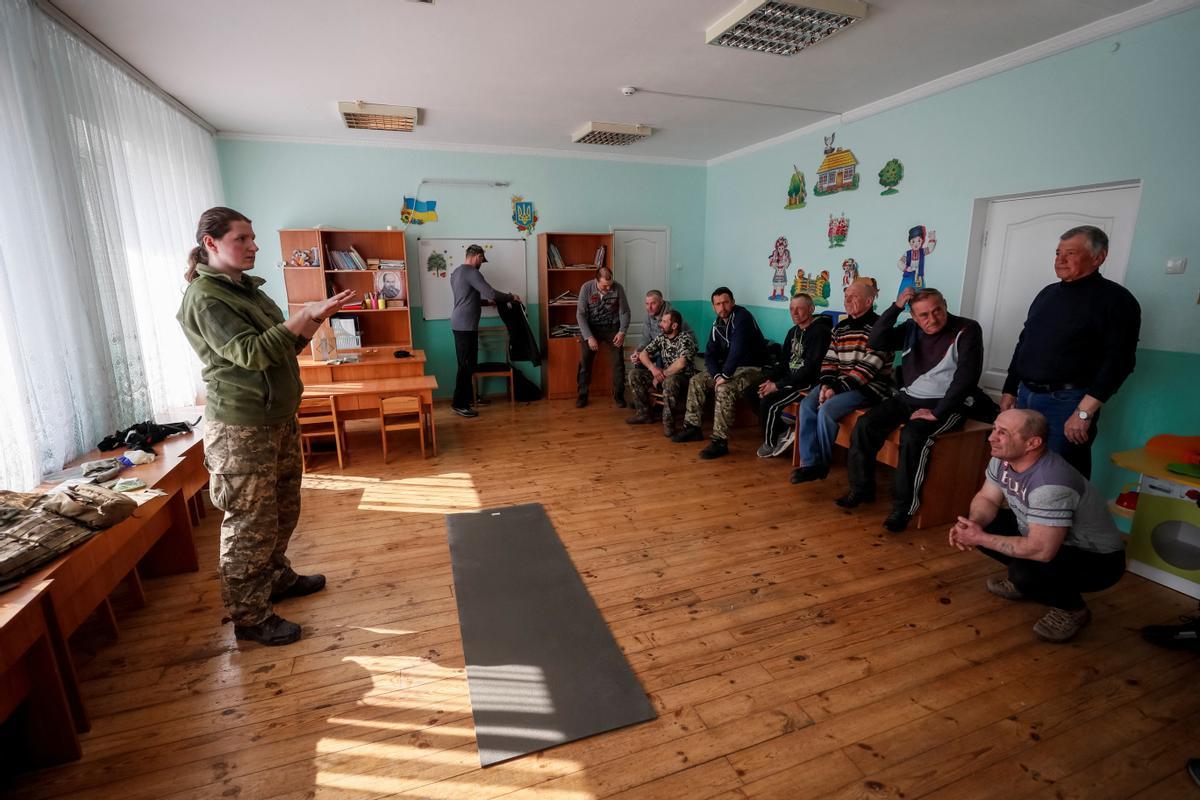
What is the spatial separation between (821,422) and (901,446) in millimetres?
608

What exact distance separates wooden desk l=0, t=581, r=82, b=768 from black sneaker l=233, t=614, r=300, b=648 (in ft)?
1.92

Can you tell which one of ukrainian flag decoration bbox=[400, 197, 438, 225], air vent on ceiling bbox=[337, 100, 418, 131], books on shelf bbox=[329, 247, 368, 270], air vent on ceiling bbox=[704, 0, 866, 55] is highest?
air vent on ceiling bbox=[337, 100, 418, 131]

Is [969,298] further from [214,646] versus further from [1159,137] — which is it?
[214,646]

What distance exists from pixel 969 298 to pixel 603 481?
3063mm

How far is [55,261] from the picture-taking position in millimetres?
2703

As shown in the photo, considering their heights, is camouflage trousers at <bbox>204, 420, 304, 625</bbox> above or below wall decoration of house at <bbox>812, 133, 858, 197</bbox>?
below

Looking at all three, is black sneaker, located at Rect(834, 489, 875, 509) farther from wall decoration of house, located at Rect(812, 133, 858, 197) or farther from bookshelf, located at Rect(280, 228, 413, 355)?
bookshelf, located at Rect(280, 228, 413, 355)

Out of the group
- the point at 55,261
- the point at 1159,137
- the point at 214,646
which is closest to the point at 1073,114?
the point at 1159,137

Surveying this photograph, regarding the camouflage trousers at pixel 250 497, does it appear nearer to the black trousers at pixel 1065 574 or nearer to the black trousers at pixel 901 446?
the black trousers at pixel 1065 574

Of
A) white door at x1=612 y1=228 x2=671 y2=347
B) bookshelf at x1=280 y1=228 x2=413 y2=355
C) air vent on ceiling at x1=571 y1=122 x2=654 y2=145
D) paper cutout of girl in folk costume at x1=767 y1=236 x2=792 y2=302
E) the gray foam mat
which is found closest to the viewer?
the gray foam mat

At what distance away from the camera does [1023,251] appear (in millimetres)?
3877

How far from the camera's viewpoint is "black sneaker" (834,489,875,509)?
366cm

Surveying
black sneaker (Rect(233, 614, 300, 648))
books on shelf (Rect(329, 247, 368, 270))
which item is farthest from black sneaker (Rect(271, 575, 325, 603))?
books on shelf (Rect(329, 247, 368, 270))

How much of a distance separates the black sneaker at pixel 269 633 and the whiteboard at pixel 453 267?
464 centimetres
